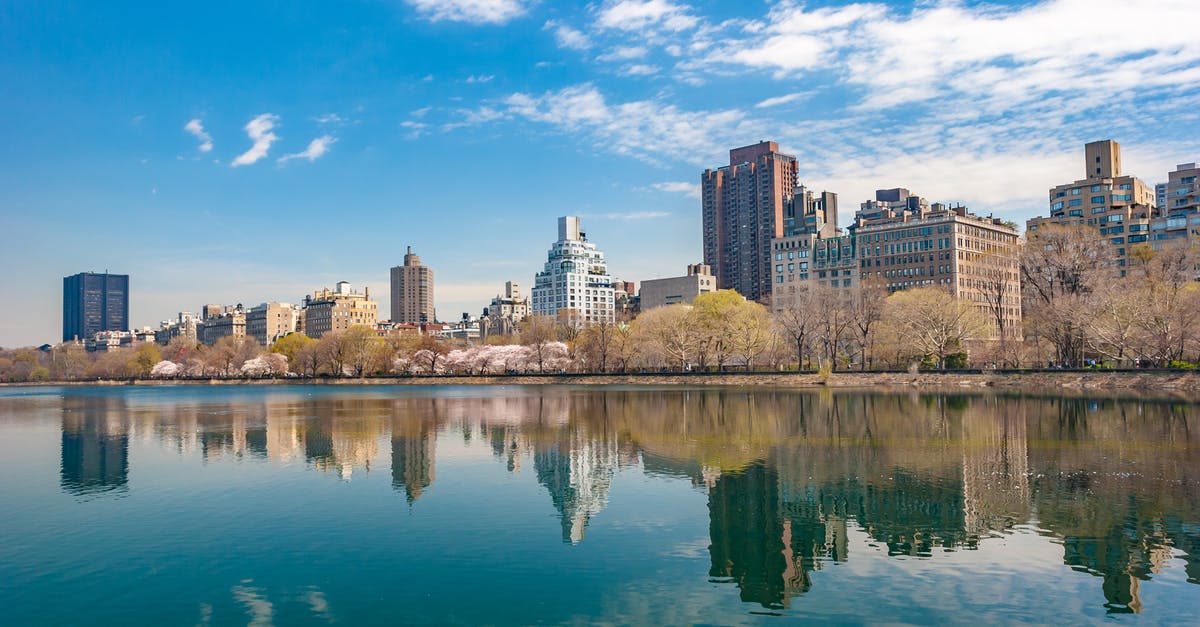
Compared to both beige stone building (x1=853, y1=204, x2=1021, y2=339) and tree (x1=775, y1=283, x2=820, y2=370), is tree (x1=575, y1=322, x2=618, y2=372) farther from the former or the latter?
beige stone building (x1=853, y1=204, x2=1021, y2=339)

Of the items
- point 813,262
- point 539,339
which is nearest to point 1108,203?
point 813,262

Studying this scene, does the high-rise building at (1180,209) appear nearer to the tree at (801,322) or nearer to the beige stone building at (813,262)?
the beige stone building at (813,262)

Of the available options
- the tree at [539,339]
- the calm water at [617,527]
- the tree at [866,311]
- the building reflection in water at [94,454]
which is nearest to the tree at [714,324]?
the tree at [866,311]

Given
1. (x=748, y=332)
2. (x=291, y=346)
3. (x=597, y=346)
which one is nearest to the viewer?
(x=748, y=332)

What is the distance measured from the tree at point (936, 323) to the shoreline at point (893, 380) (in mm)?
4598

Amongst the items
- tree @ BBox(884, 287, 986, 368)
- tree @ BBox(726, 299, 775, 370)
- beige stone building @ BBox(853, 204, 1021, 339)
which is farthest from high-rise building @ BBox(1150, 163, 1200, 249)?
tree @ BBox(726, 299, 775, 370)

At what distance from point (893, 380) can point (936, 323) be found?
8.78m

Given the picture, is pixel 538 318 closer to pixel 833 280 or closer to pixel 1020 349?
pixel 833 280

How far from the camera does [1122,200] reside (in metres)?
165

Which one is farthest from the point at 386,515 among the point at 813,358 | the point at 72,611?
the point at 813,358

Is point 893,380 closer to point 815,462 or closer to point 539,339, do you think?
point 539,339

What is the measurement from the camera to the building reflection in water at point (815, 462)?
876 inches

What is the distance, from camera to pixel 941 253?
531 ft

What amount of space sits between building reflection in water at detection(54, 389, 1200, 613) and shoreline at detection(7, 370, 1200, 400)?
17.7 metres
